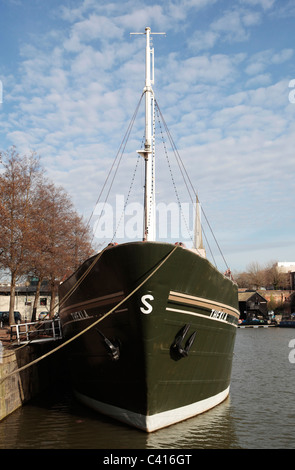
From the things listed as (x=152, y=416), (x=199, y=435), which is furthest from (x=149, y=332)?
(x=199, y=435)

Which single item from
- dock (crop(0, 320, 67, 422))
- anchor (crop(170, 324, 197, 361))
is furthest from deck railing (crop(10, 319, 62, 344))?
anchor (crop(170, 324, 197, 361))

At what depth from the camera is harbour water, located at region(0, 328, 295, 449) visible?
10.0 m

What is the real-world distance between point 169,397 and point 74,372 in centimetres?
394

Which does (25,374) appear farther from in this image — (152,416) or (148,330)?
(148,330)

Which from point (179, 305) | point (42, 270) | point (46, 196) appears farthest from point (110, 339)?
point (46, 196)

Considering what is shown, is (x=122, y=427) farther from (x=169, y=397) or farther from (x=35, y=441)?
(x=35, y=441)

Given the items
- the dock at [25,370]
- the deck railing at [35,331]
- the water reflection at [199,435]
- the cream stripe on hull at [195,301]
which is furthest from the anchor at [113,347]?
the deck railing at [35,331]

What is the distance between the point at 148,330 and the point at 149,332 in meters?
0.05

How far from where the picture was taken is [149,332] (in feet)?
32.6

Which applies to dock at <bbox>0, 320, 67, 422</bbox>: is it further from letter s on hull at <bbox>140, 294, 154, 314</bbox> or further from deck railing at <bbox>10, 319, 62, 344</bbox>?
letter s on hull at <bbox>140, 294, 154, 314</bbox>

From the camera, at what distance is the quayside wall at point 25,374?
1244 centimetres

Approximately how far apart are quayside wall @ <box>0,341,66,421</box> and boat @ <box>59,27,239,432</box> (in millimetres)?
2138

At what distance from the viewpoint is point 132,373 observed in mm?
10328
